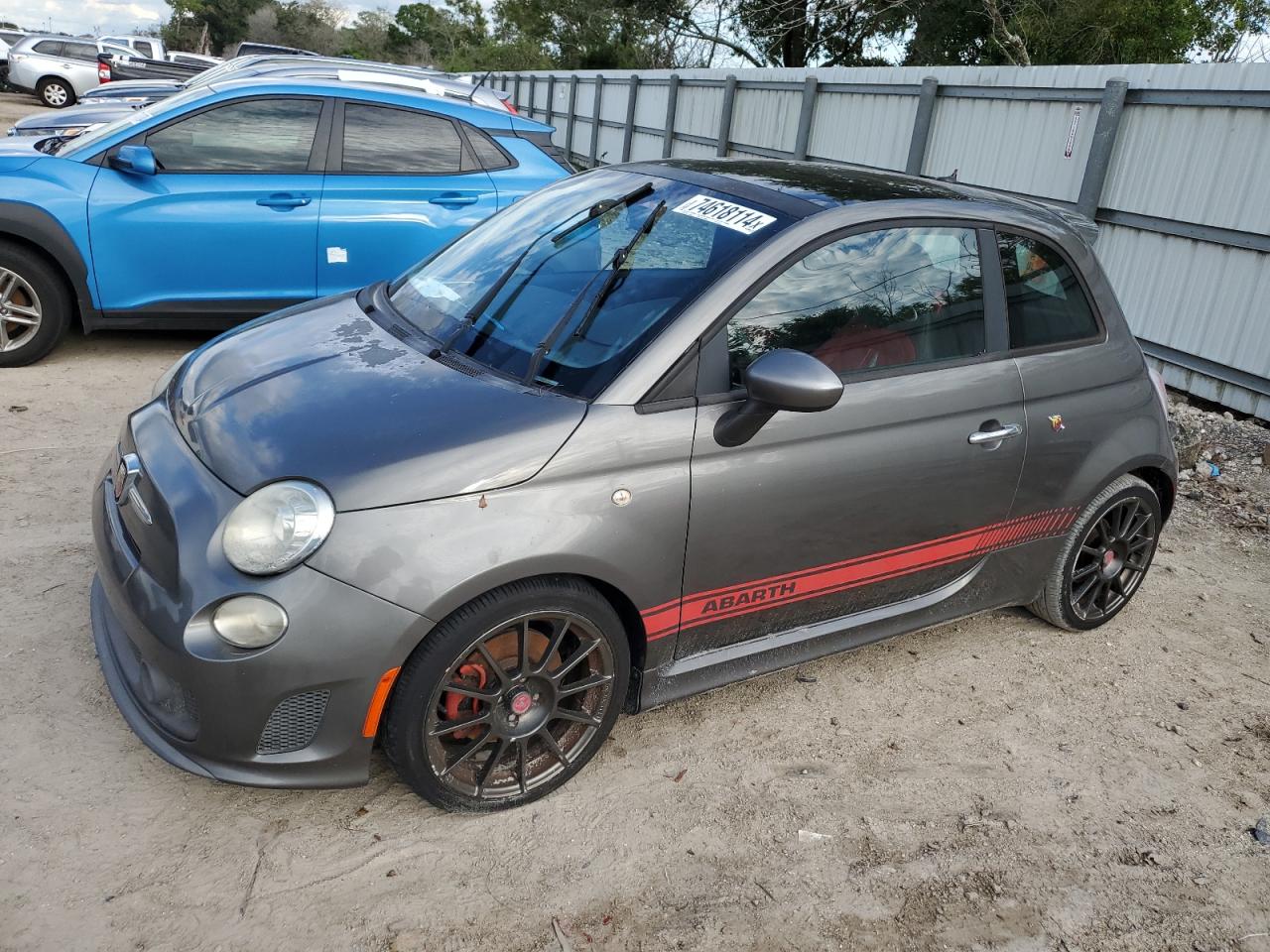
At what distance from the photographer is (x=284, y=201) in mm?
6402

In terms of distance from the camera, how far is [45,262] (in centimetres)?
600

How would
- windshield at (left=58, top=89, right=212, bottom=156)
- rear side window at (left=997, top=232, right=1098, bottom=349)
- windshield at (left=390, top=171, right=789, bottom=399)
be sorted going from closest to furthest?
1. windshield at (left=390, top=171, right=789, bottom=399)
2. rear side window at (left=997, top=232, right=1098, bottom=349)
3. windshield at (left=58, top=89, right=212, bottom=156)

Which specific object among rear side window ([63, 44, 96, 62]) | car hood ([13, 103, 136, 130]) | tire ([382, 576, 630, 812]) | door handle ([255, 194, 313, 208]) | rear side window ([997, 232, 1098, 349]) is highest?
rear side window ([63, 44, 96, 62])

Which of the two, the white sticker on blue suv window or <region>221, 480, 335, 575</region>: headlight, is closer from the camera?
<region>221, 480, 335, 575</region>: headlight

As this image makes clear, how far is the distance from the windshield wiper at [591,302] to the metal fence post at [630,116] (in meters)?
15.9

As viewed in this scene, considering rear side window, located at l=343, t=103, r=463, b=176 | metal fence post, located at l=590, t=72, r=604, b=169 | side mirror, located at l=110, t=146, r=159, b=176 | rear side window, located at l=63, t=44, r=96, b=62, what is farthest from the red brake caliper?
rear side window, located at l=63, t=44, r=96, b=62

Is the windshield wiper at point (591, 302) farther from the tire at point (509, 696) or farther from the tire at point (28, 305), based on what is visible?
the tire at point (28, 305)

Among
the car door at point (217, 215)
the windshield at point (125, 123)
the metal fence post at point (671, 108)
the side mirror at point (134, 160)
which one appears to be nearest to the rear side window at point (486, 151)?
the car door at point (217, 215)

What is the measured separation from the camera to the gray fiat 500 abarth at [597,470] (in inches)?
101

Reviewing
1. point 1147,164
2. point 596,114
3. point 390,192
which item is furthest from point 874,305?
point 596,114

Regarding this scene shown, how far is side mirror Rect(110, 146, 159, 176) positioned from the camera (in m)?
5.99

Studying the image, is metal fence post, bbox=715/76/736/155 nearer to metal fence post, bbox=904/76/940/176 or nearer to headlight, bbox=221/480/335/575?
metal fence post, bbox=904/76/940/176

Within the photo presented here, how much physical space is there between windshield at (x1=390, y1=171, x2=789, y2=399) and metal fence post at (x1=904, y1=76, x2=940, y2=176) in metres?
7.16

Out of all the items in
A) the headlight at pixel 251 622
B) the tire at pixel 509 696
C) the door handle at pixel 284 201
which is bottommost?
the tire at pixel 509 696
